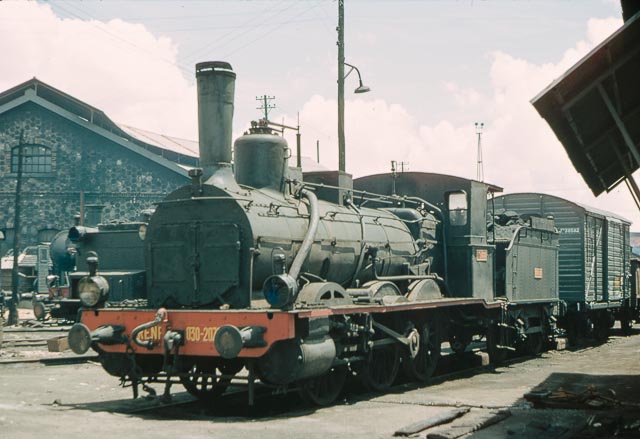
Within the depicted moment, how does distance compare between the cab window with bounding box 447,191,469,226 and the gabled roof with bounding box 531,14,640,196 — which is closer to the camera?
the gabled roof with bounding box 531,14,640,196

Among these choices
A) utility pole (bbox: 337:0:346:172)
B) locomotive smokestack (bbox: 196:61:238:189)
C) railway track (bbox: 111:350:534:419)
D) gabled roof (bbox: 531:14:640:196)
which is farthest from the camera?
utility pole (bbox: 337:0:346:172)

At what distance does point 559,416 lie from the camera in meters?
8.87

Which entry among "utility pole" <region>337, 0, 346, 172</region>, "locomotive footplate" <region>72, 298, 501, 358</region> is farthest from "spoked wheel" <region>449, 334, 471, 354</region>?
"utility pole" <region>337, 0, 346, 172</region>

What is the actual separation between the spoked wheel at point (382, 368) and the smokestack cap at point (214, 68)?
4.20 m

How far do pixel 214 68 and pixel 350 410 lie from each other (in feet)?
14.2

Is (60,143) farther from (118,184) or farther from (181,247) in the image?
(181,247)

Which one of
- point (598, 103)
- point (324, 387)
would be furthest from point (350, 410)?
point (598, 103)

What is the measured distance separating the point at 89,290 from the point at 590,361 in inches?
388

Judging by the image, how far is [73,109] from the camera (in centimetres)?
3744

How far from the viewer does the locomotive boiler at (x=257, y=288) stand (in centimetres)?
888

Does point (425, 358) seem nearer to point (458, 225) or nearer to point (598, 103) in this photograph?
point (458, 225)

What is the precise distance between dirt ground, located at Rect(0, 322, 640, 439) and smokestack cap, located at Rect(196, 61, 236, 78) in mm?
3990

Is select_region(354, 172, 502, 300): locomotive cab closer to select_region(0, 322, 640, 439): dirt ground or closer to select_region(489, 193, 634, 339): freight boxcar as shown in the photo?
select_region(0, 322, 640, 439): dirt ground

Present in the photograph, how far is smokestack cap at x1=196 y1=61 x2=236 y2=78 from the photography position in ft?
31.8
